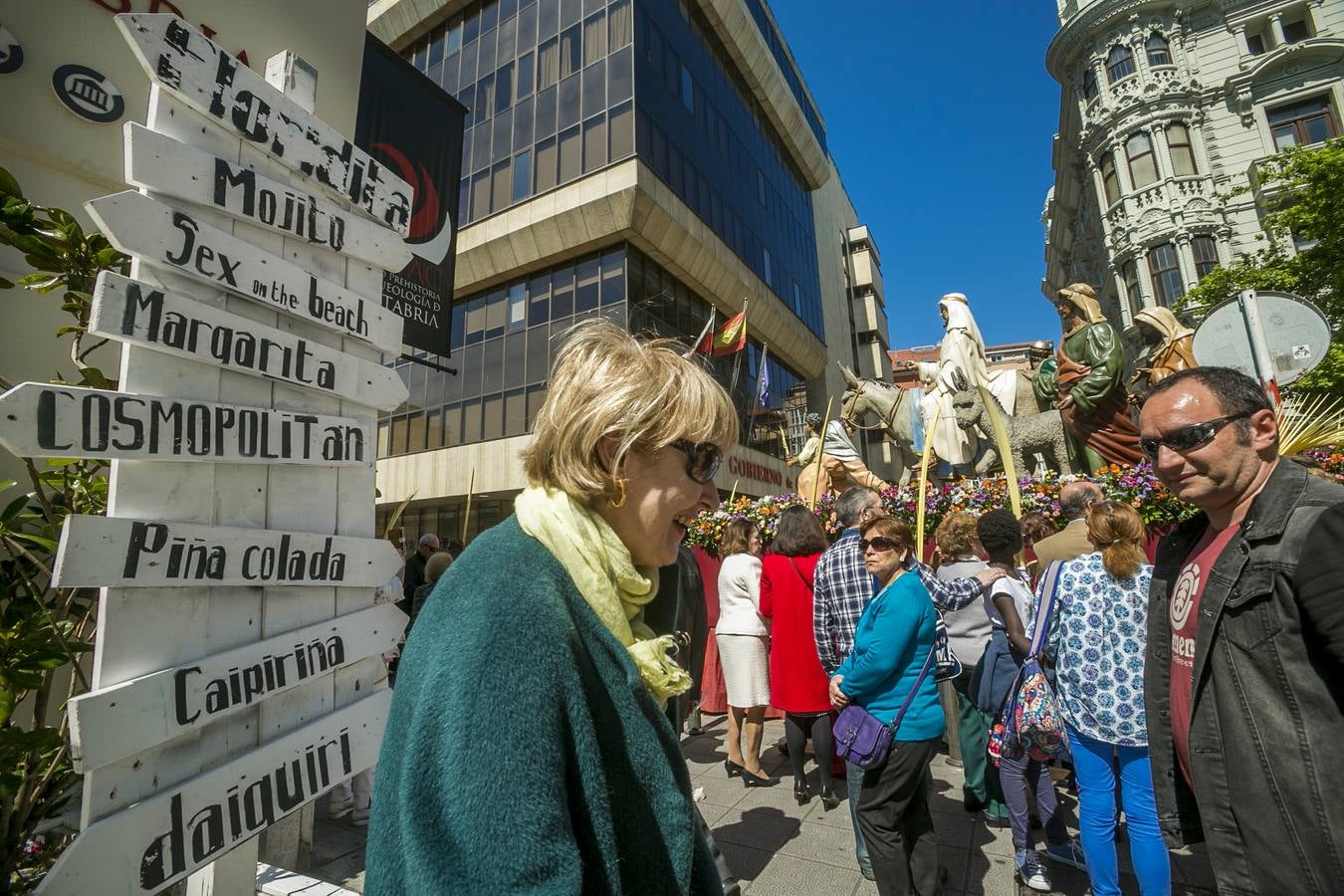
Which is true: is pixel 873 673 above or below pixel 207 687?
below

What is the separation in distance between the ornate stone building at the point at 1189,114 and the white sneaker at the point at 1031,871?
2554cm

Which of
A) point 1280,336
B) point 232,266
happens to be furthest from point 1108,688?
point 232,266

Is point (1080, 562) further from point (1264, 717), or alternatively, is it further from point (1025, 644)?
point (1264, 717)

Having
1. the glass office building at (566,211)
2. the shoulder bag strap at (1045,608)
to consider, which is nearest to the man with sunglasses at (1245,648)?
the shoulder bag strap at (1045,608)

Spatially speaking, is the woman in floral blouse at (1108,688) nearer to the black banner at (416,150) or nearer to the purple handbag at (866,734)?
the purple handbag at (866,734)

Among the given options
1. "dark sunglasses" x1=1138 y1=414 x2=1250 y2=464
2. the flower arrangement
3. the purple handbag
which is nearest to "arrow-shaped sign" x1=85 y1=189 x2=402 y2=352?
the purple handbag

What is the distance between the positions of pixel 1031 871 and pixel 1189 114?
30417 millimetres

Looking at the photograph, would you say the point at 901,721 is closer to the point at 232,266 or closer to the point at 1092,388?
the point at 232,266

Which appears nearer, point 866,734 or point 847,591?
point 866,734

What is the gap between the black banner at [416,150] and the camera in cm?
542

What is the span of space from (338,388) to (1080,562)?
11.6 ft

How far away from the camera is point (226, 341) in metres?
1.90

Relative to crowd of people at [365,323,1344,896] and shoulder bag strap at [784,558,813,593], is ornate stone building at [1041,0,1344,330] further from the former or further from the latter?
crowd of people at [365,323,1344,896]

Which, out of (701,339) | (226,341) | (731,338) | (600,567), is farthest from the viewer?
(731,338)
